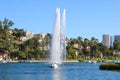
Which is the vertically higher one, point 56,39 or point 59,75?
point 56,39

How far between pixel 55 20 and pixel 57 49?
942 cm

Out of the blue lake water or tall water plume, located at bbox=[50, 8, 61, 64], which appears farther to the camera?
tall water plume, located at bbox=[50, 8, 61, 64]

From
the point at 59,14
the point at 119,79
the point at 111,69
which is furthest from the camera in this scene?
the point at 59,14

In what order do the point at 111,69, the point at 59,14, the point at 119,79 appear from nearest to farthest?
the point at 119,79
the point at 111,69
the point at 59,14

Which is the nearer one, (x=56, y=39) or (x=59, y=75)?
(x=59, y=75)

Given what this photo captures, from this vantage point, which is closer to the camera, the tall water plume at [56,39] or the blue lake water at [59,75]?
the blue lake water at [59,75]

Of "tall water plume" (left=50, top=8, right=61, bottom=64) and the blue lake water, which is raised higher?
"tall water plume" (left=50, top=8, right=61, bottom=64)

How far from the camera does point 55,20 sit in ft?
420

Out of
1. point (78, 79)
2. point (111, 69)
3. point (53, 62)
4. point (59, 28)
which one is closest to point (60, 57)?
point (53, 62)

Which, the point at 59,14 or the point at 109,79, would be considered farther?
the point at 59,14

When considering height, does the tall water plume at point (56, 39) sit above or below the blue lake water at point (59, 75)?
above

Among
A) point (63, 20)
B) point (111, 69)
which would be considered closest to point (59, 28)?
point (63, 20)

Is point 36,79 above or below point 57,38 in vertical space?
below

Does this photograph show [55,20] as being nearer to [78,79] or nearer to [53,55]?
[53,55]
